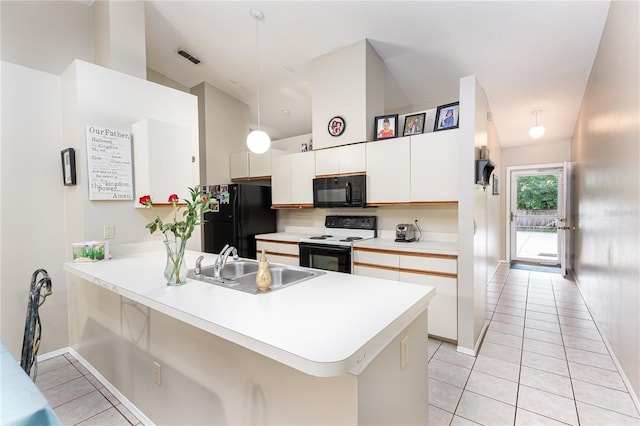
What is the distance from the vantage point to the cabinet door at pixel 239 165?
4.91 meters

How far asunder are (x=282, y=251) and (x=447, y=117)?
253cm

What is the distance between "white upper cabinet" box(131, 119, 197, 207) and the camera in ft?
8.03

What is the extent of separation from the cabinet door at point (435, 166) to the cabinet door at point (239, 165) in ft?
9.51

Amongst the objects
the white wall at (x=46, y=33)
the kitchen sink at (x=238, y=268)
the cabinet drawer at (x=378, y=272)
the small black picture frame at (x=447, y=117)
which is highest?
the white wall at (x=46, y=33)

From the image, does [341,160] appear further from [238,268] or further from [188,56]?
[188,56]

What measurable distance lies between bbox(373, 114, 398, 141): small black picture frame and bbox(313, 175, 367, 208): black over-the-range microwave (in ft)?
1.69

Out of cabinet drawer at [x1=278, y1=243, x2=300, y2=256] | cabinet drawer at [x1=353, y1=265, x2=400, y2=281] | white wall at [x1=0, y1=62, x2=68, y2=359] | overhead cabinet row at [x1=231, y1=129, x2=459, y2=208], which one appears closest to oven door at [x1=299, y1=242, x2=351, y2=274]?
cabinet drawer at [x1=353, y1=265, x2=400, y2=281]

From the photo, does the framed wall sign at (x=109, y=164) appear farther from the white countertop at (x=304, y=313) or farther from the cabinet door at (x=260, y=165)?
the cabinet door at (x=260, y=165)

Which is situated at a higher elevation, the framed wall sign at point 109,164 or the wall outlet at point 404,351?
the framed wall sign at point 109,164

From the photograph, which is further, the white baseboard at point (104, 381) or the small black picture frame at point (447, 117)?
the small black picture frame at point (447, 117)

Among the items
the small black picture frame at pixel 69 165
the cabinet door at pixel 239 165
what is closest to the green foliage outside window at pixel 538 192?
the cabinet door at pixel 239 165

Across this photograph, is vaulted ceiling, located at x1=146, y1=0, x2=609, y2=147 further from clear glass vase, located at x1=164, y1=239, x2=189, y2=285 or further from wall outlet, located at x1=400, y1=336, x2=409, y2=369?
wall outlet, located at x1=400, y1=336, x2=409, y2=369

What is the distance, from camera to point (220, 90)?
491 cm

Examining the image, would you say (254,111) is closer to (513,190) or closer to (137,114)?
(137,114)
